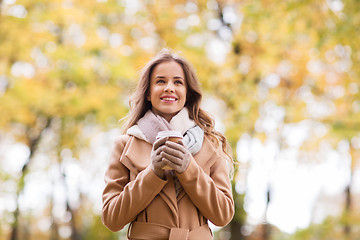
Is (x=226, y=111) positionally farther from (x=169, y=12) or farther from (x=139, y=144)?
(x=139, y=144)

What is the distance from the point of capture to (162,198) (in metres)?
2.15

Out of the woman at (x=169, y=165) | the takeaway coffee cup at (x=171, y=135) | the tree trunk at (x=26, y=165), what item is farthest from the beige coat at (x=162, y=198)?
the tree trunk at (x=26, y=165)

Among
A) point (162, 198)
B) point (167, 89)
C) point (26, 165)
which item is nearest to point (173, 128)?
point (167, 89)

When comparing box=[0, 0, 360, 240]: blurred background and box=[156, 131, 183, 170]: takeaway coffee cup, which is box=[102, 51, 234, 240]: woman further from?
box=[0, 0, 360, 240]: blurred background

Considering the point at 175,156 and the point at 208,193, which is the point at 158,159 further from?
the point at 208,193

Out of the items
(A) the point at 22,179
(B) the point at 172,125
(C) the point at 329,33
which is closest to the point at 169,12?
(C) the point at 329,33

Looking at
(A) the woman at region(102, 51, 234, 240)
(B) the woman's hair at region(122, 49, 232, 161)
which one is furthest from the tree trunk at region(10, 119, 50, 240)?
(A) the woman at region(102, 51, 234, 240)

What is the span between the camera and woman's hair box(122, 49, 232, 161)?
2.46m

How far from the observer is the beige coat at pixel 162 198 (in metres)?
2.08

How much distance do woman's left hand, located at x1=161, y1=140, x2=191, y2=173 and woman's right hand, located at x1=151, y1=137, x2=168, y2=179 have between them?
0.08 feet

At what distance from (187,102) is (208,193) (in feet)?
2.08

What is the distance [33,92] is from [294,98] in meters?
6.11

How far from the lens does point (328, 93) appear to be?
10523 millimetres

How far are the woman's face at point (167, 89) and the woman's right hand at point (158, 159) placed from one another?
0.34 meters
